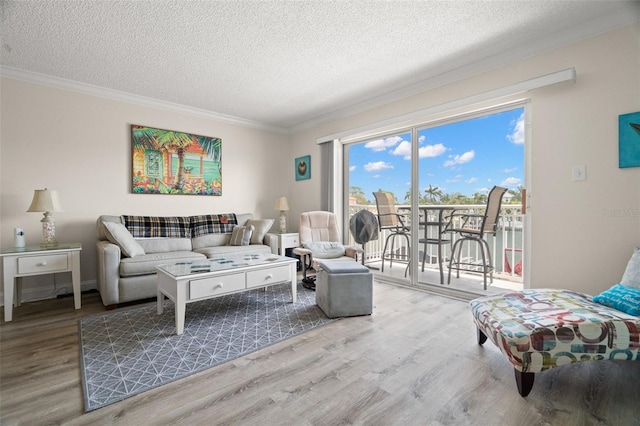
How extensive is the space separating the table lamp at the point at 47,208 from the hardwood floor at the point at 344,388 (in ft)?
3.45

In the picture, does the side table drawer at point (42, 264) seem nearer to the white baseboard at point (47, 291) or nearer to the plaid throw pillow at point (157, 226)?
the white baseboard at point (47, 291)

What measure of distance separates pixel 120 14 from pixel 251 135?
2.81 metres

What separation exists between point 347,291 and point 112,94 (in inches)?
145

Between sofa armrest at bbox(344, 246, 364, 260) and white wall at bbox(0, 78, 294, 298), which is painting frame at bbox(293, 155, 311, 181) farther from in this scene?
sofa armrest at bbox(344, 246, 364, 260)

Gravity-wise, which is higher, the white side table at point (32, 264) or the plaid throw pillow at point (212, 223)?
the plaid throw pillow at point (212, 223)

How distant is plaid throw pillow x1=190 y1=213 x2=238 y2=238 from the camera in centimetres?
409

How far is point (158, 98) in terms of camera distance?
153 inches

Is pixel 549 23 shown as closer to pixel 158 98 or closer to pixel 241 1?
pixel 241 1

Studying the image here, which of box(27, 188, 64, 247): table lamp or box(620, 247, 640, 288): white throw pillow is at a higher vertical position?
box(27, 188, 64, 247): table lamp

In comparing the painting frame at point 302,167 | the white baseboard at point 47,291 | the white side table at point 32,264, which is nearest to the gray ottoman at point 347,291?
the white side table at point 32,264

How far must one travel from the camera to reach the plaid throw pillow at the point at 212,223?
13.4ft

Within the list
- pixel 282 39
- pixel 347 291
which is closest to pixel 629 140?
pixel 347 291

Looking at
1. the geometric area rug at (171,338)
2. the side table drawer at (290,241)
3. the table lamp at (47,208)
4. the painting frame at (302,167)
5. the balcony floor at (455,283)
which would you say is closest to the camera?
the geometric area rug at (171,338)

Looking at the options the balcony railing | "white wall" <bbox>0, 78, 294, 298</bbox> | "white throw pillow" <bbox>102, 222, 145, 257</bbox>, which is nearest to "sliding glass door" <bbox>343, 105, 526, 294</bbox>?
the balcony railing
